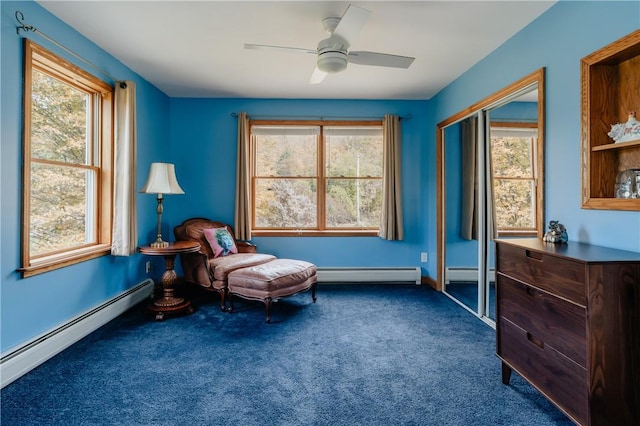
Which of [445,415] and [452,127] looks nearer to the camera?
[445,415]

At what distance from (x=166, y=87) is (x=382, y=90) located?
8.58ft

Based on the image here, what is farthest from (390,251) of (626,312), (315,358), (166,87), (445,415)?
(166,87)

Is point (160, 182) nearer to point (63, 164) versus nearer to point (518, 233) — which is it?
point (63, 164)

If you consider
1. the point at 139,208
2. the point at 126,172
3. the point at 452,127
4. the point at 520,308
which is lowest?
the point at 520,308

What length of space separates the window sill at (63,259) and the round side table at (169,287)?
34 centimetres

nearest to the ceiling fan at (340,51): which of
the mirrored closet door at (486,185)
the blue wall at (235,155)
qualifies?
the mirrored closet door at (486,185)

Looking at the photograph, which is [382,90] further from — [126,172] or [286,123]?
[126,172]

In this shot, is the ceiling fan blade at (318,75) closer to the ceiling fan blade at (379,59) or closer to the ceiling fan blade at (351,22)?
the ceiling fan blade at (379,59)

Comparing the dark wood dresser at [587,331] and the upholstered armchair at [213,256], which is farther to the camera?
the upholstered armchair at [213,256]

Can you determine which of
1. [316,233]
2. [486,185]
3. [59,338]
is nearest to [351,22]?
[486,185]

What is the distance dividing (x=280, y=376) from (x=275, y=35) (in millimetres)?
2570

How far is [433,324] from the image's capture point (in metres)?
3.05

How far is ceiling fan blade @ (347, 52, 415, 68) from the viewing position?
247 cm

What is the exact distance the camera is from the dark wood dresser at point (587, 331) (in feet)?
4.68
